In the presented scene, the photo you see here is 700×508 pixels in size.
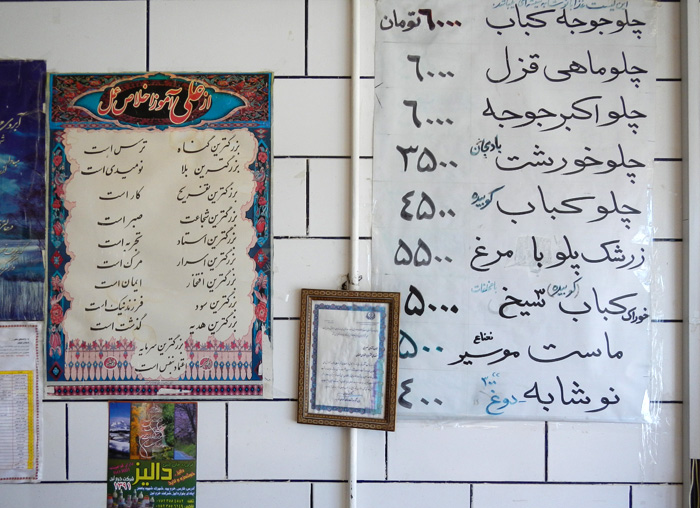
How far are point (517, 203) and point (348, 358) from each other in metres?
0.47

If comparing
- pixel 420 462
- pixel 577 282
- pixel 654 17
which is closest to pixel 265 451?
pixel 420 462

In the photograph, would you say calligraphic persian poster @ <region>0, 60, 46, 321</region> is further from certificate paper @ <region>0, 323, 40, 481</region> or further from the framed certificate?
the framed certificate

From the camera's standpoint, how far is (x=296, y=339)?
1009 mm

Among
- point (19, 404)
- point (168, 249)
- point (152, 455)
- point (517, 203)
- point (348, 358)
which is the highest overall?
point (517, 203)

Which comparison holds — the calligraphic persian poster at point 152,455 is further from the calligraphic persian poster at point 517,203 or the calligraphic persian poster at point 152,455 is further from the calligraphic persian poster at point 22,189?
the calligraphic persian poster at point 517,203

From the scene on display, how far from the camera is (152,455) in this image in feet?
3.30

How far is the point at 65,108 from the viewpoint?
101 centimetres

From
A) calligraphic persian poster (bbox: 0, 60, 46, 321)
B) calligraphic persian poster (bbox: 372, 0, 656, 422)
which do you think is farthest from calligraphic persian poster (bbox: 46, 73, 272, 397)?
calligraphic persian poster (bbox: 372, 0, 656, 422)

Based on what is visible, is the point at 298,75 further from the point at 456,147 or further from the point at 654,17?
the point at 654,17

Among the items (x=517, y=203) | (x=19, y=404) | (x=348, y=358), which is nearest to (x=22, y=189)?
(x=19, y=404)

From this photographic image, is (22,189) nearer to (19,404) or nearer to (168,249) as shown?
(168,249)

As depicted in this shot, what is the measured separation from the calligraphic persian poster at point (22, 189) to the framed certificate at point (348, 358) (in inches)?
22.2

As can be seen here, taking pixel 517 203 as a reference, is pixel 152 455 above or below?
below

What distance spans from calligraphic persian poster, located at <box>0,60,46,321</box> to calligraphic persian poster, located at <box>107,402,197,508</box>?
0.94 ft
